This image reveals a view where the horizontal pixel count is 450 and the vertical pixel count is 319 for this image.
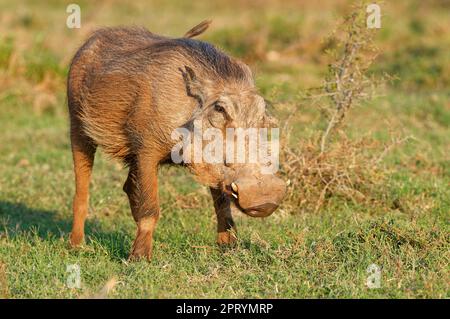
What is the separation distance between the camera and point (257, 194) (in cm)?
462

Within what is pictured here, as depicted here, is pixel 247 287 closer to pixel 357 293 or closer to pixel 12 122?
pixel 357 293

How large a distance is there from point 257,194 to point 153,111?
0.98 meters

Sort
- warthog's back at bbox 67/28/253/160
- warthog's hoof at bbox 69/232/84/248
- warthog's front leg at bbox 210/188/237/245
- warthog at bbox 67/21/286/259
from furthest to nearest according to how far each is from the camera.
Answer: warthog's hoof at bbox 69/232/84/248 < warthog's front leg at bbox 210/188/237/245 < warthog's back at bbox 67/28/253/160 < warthog at bbox 67/21/286/259

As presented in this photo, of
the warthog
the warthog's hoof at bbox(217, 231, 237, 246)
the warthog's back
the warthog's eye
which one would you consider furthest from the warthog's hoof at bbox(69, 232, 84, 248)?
the warthog's eye

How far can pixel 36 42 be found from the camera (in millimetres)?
12000

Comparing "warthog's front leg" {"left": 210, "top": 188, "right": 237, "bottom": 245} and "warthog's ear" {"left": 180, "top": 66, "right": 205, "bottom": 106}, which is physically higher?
"warthog's ear" {"left": 180, "top": 66, "right": 205, "bottom": 106}

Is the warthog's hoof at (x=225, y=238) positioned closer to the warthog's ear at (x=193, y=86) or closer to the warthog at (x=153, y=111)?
the warthog at (x=153, y=111)

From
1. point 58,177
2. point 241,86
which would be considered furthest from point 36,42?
point 241,86

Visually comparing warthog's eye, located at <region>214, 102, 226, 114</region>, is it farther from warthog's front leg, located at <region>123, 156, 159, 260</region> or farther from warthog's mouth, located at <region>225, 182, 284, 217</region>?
warthog's front leg, located at <region>123, 156, 159, 260</region>

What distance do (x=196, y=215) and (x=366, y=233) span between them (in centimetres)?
187

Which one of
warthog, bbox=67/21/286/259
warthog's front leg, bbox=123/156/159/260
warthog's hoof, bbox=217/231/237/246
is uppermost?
warthog, bbox=67/21/286/259

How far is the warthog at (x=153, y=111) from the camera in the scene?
189 inches

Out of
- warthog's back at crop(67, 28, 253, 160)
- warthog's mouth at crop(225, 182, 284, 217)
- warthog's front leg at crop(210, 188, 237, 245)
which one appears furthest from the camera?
warthog's front leg at crop(210, 188, 237, 245)

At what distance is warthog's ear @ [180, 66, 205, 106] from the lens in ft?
16.6
